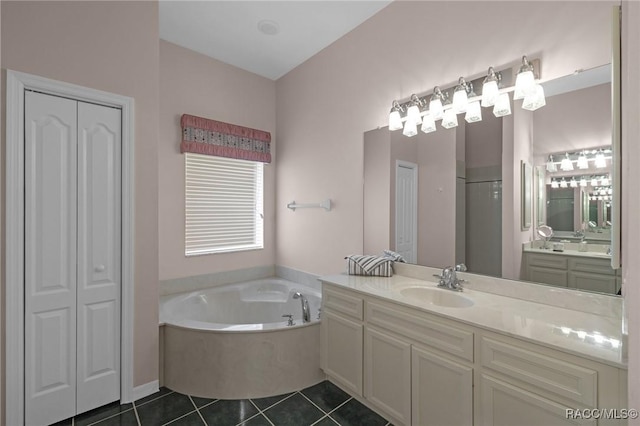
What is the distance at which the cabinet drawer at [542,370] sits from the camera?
3.63 ft

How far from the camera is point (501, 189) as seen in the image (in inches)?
74.0

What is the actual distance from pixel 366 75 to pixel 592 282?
2.13m

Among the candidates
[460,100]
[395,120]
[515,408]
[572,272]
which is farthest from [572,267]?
[395,120]

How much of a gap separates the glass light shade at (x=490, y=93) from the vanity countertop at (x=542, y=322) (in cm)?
108

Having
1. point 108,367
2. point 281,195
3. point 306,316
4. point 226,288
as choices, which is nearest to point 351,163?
point 281,195

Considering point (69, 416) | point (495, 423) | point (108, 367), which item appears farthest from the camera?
point (108, 367)

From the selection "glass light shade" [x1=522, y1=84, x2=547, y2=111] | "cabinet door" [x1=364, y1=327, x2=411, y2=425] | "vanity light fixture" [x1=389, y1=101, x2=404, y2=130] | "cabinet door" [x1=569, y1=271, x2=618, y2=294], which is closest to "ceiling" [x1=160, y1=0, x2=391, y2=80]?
"vanity light fixture" [x1=389, y1=101, x2=404, y2=130]

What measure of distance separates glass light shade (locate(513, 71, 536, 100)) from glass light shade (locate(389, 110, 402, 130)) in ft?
2.55

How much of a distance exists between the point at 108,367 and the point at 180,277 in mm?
1023

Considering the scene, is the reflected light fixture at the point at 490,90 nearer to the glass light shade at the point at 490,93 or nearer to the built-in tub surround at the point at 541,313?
the glass light shade at the point at 490,93

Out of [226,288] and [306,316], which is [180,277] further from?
[306,316]

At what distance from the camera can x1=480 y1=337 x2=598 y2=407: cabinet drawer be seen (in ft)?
3.63

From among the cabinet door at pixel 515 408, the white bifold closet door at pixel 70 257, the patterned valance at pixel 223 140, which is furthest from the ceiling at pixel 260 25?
the cabinet door at pixel 515 408

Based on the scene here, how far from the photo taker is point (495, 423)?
4.38 feet
